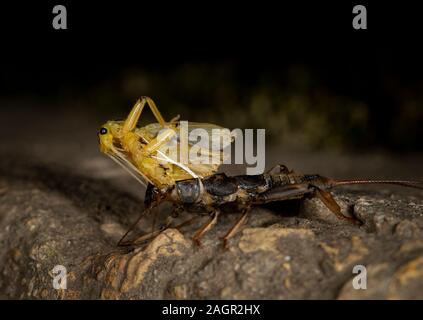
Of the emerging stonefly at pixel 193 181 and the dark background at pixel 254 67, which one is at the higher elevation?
the dark background at pixel 254 67

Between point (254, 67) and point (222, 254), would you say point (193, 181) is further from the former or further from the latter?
point (254, 67)

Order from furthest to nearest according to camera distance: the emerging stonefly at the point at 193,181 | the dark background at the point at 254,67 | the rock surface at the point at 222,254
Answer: the dark background at the point at 254,67 < the emerging stonefly at the point at 193,181 < the rock surface at the point at 222,254

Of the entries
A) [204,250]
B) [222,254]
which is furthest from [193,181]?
[222,254]

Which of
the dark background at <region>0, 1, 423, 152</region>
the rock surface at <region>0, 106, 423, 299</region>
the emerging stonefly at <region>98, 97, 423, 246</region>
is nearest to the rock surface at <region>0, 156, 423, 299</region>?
the rock surface at <region>0, 106, 423, 299</region>

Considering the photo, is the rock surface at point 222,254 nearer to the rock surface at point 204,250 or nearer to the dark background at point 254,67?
the rock surface at point 204,250

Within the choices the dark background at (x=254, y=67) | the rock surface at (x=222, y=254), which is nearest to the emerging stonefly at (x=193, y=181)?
the rock surface at (x=222, y=254)

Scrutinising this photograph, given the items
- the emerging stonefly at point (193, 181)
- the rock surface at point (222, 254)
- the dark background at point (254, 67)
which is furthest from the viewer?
the dark background at point (254, 67)

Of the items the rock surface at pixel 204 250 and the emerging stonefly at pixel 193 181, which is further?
the emerging stonefly at pixel 193 181

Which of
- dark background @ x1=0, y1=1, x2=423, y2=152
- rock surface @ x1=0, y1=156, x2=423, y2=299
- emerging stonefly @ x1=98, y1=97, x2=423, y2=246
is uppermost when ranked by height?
dark background @ x1=0, y1=1, x2=423, y2=152

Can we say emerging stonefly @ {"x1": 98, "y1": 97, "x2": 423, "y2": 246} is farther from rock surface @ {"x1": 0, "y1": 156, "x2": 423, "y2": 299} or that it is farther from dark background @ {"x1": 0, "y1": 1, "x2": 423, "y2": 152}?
dark background @ {"x1": 0, "y1": 1, "x2": 423, "y2": 152}

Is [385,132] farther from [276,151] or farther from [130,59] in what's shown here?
[130,59]
